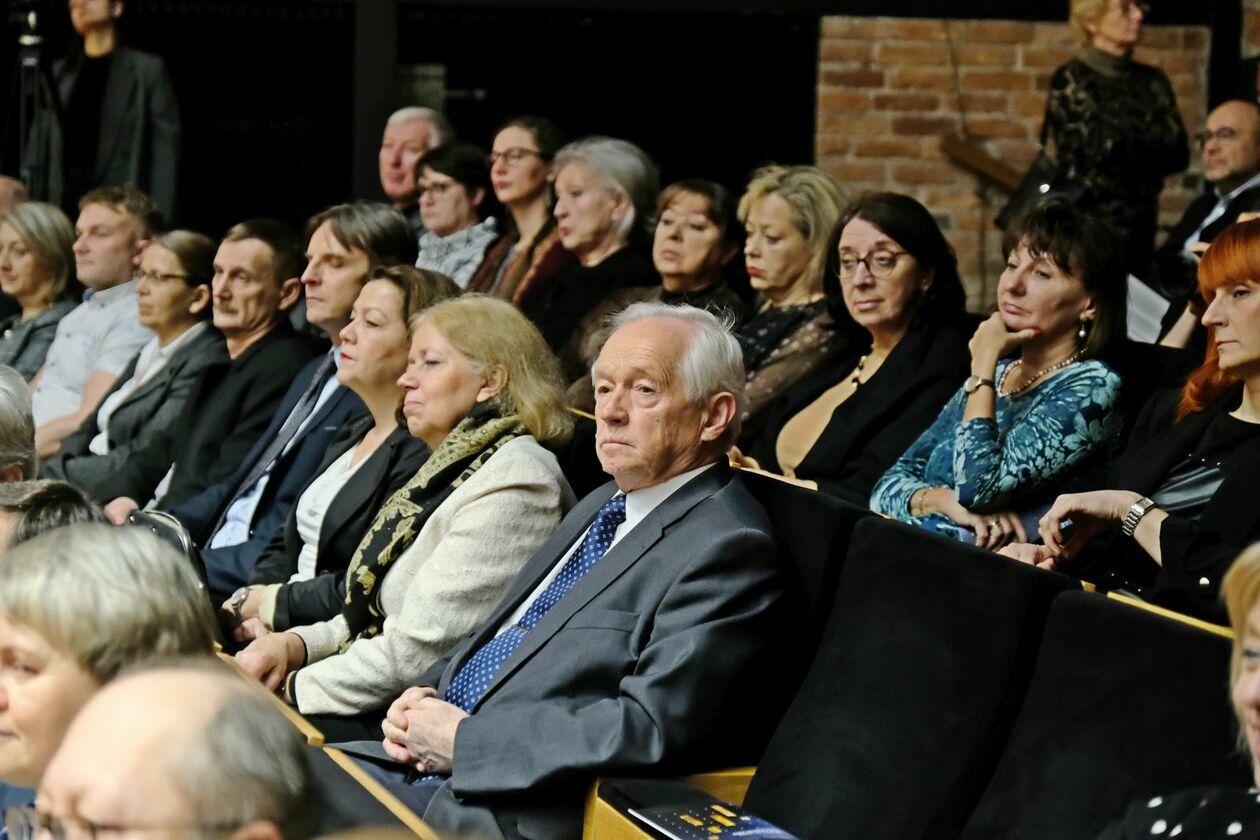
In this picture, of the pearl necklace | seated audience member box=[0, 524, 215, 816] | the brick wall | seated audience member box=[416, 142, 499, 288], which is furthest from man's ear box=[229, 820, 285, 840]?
the brick wall

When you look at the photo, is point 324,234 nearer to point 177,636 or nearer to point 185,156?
point 177,636

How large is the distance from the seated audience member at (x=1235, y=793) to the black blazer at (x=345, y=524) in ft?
6.40

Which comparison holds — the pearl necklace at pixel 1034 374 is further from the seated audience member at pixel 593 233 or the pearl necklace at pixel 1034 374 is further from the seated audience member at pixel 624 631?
the seated audience member at pixel 593 233

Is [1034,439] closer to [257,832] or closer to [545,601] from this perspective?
[545,601]

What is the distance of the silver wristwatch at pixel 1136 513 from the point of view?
2.90m

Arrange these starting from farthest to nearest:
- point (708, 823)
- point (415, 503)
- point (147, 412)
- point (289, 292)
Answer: point (147, 412)
point (289, 292)
point (415, 503)
point (708, 823)

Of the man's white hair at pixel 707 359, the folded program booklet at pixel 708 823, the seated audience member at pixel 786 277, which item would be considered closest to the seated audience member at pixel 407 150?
the seated audience member at pixel 786 277

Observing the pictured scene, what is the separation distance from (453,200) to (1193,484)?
3.21 metres

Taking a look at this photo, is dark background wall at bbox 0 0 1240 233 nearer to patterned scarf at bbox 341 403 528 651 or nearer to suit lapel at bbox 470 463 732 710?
patterned scarf at bbox 341 403 528 651

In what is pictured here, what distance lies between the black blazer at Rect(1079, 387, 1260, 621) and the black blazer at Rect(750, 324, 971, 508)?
722 mm

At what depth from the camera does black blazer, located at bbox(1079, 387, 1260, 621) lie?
108 inches

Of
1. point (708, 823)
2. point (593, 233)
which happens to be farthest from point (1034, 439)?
point (593, 233)

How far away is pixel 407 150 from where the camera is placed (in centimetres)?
608

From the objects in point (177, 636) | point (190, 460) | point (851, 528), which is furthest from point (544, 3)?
point (177, 636)
